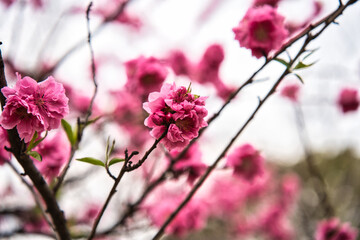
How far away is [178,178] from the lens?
1.65m

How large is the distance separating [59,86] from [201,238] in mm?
5533

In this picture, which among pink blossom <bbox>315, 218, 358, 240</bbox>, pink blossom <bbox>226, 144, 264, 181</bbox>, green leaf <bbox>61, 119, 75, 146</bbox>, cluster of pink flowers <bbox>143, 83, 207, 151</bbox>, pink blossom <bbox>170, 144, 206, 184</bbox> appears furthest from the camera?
pink blossom <bbox>315, 218, 358, 240</bbox>

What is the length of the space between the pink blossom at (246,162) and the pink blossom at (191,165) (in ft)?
0.73

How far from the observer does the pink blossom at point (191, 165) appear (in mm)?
1641

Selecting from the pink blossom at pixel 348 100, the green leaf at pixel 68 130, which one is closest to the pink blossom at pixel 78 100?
the green leaf at pixel 68 130

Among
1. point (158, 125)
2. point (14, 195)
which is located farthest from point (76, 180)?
point (158, 125)

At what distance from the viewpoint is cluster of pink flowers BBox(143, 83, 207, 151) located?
811 millimetres

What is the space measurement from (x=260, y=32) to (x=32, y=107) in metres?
0.92

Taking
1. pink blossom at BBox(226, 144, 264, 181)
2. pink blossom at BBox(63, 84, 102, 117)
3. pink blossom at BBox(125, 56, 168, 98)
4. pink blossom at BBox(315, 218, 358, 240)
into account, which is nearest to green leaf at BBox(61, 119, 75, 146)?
pink blossom at BBox(125, 56, 168, 98)

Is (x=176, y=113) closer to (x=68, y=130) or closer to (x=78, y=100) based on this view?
(x=68, y=130)

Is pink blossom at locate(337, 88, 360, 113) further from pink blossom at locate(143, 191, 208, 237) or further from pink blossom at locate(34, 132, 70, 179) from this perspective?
pink blossom at locate(34, 132, 70, 179)

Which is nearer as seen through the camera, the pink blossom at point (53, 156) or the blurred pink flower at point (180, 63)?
the pink blossom at point (53, 156)

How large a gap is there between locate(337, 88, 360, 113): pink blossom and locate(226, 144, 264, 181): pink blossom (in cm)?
146

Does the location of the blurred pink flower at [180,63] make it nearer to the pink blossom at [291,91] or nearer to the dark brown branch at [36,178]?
the pink blossom at [291,91]
